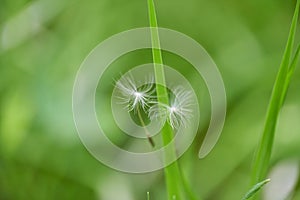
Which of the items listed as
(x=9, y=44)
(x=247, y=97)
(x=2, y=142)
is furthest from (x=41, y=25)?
(x=247, y=97)

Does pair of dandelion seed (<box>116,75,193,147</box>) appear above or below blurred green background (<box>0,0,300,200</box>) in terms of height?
below

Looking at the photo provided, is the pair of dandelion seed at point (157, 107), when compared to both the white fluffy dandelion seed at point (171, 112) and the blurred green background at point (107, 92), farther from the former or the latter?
the blurred green background at point (107, 92)

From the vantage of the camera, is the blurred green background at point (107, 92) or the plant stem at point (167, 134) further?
the blurred green background at point (107, 92)

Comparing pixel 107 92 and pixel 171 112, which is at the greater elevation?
pixel 107 92

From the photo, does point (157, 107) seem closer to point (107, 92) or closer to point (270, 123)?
point (270, 123)

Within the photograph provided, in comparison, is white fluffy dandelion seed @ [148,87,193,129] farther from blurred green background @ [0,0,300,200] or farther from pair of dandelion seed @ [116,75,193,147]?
blurred green background @ [0,0,300,200]

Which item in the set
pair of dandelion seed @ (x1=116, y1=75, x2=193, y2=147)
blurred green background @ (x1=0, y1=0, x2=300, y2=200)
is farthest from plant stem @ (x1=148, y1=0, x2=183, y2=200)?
blurred green background @ (x1=0, y1=0, x2=300, y2=200)

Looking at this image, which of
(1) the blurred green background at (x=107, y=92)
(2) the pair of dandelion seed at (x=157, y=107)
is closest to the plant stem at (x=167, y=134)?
(2) the pair of dandelion seed at (x=157, y=107)

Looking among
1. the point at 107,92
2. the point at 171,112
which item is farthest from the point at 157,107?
the point at 107,92
